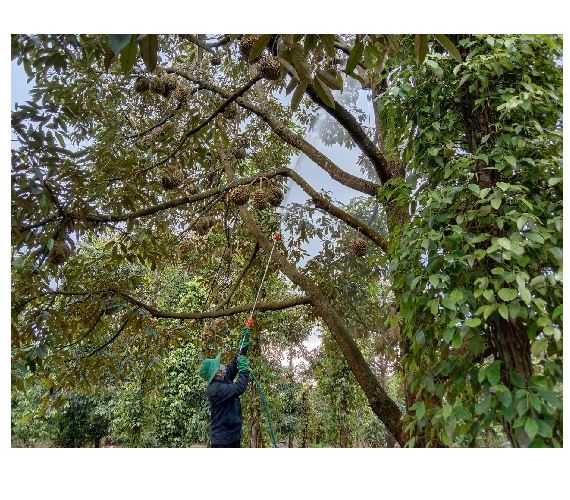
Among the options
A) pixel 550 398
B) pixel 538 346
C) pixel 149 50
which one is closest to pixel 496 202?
pixel 538 346

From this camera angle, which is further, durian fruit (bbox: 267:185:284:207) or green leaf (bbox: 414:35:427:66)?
durian fruit (bbox: 267:185:284:207)

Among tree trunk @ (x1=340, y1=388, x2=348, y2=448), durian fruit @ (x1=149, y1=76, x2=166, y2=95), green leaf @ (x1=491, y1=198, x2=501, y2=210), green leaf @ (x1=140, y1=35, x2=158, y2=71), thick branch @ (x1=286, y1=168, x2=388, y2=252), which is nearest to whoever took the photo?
green leaf @ (x1=140, y1=35, x2=158, y2=71)

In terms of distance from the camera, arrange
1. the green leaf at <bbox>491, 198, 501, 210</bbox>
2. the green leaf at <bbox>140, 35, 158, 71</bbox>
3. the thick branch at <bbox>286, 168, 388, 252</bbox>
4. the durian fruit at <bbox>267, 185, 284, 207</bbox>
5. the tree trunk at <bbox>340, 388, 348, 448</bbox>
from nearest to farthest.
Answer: the green leaf at <bbox>140, 35, 158, 71</bbox>, the green leaf at <bbox>491, 198, 501, 210</bbox>, the durian fruit at <bbox>267, 185, 284, 207</bbox>, the thick branch at <bbox>286, 168, 388, 252</bbox>, the tree trunk at <bbox>340, 388, 348, 448</bbox>

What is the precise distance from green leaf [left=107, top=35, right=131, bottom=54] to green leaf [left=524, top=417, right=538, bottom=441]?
114 cm

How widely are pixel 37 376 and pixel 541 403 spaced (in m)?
1.73

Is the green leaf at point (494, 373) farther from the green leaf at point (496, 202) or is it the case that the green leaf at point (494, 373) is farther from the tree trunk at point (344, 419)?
the tree trunk at point (344, 419)

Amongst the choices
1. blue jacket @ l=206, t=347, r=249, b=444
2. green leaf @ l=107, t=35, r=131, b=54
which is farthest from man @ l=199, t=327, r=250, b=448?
green leaf @ l=107, t=35, r=131, b=54

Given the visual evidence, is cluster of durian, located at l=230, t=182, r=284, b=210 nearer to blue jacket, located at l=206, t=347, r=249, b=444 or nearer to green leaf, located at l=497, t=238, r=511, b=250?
blue jacket, located at l=206, t=347, r=249, b=444

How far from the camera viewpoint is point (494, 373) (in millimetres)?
915

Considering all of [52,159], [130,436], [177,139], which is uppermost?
[177,139]

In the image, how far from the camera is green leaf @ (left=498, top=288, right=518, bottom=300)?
34.8 inches
